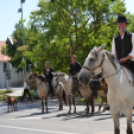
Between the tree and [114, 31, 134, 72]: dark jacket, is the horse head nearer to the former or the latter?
[114, 31, 134, 72]: dark jacket

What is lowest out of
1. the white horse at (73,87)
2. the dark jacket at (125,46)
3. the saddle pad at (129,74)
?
the white horse at (73,87)

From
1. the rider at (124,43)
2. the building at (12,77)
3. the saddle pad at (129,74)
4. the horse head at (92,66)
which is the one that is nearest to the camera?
the horse head at (92,66)

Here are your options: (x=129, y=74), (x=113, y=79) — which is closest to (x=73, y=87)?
(x=129, y=74)

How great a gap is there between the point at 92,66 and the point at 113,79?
57 centimetres

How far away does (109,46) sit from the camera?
26297mm

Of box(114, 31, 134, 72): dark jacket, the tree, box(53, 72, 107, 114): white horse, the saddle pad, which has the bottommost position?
box(53, 72, 107, 114): white horse

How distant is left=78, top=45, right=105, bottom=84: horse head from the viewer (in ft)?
21.6

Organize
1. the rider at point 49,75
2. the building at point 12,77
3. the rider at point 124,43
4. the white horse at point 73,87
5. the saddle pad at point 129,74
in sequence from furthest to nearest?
the building at point 12,77 → the rider at point 49,75 → the white horse at point 73,87 → the rider at point 124,43 → the saddle pad at point 129,74

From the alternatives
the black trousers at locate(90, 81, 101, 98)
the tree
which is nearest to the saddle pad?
the black trousers at locate(90, 81, 101, 98)

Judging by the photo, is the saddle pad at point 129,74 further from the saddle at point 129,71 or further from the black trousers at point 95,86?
the black trousers at point 95,86

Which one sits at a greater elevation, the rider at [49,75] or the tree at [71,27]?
the tree at [71,27]

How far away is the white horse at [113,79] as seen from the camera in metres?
6.67

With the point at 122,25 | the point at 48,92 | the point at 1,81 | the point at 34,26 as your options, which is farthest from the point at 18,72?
the point at 122,25

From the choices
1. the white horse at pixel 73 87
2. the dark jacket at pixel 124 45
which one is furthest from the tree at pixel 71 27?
the dark jacket at pixel 124 45
